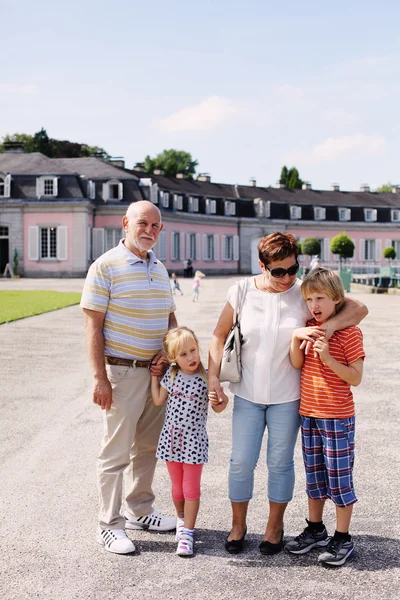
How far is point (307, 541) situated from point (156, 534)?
803 millimetres

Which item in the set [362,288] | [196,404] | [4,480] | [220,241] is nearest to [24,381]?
[4,480]

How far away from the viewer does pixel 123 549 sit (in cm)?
355

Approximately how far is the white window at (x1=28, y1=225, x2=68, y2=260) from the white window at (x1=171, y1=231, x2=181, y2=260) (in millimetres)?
9473

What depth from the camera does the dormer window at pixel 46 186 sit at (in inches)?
1655

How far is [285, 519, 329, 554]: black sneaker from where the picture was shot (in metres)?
3.55

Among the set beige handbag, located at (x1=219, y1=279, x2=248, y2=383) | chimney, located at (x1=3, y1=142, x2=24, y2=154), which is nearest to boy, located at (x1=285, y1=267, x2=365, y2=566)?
beige handbag, located at (x1=219, y1=279, x2=248, y2=383)

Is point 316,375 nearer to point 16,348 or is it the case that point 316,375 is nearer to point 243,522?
point 243,522

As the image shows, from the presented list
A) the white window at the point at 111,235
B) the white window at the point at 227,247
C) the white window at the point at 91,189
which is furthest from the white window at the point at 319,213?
the white window at the point at 91,189

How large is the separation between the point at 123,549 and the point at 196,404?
0.77 meters

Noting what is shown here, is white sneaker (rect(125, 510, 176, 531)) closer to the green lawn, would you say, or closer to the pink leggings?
the pink leggings

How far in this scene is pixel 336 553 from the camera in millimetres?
3426

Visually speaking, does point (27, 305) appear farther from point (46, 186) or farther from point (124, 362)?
point (46, 186)

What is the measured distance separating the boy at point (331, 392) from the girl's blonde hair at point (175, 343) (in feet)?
1.67

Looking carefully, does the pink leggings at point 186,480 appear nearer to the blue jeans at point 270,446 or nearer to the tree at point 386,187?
the blue jeans at point 270,446
